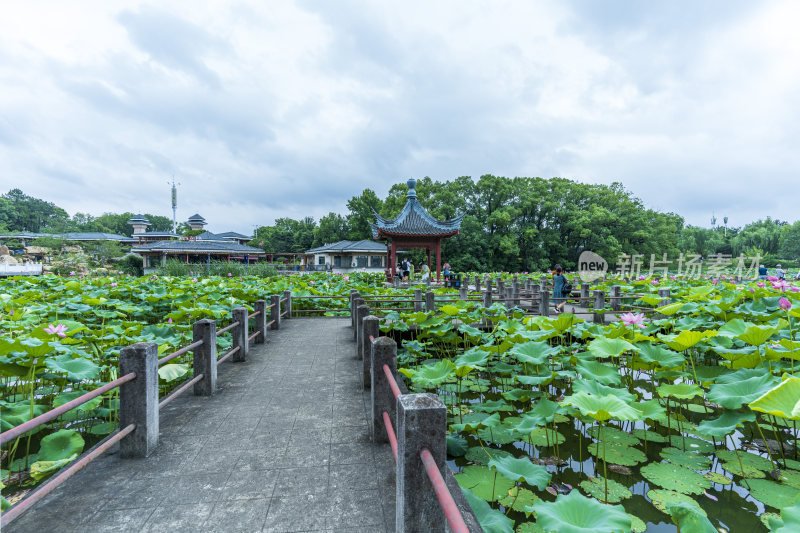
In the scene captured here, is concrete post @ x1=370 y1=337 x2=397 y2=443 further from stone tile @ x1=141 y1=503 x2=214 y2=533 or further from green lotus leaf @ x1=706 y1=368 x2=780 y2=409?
green lotus leaf @ x1=706 y1=368 x2=780 y2=409

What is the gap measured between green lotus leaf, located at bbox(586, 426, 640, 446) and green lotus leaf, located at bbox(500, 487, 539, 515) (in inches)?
40.1

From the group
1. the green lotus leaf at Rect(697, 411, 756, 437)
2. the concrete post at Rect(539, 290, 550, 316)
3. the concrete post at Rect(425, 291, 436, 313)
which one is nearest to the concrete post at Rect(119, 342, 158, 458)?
the green lotus leaf at Rect(697, 411, 756, 437)

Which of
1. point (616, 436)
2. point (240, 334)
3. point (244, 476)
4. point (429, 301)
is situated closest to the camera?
point (244, 476)

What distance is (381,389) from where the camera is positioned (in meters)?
2.86

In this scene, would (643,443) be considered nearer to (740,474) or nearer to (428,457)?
(740,474)

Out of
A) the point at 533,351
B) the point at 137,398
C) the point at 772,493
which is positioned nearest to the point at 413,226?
the point at 533,351

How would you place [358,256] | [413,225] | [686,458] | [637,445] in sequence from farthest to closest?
1. [358,256]
2. [413,225]
3. [637,445]
4. [686,458]

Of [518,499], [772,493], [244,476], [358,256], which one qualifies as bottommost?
[518,499]

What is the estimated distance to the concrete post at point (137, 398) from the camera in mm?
2604

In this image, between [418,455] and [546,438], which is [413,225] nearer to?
[546,438]

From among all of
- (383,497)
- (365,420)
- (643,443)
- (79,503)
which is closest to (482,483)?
(383,497)

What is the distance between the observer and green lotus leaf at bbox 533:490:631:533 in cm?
147

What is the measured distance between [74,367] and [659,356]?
502 centimetres

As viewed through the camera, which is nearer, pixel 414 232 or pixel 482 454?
pixel 482 454
